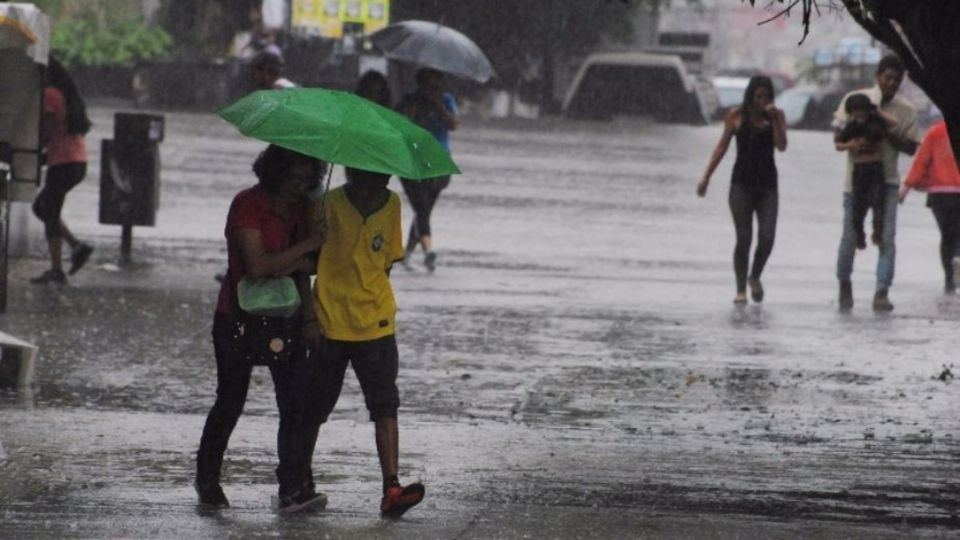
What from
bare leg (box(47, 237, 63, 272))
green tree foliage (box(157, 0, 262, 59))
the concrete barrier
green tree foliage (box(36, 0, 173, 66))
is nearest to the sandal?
bare leg (box(47, 237, 63, 272))

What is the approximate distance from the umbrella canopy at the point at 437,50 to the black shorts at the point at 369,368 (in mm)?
8745

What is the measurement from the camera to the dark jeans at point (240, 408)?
794 centimetres

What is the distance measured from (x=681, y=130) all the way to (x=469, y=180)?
18334 mm

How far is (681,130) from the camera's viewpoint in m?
45.6

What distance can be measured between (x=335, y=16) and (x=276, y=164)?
143ft

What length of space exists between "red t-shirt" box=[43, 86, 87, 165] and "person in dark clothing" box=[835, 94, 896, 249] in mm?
5464

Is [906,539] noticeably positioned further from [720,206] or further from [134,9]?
[134,9]

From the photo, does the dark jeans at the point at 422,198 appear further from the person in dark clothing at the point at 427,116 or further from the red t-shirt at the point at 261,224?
the red t-shirt at the point at 261,224

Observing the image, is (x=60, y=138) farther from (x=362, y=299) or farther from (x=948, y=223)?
(x=362, y=299)

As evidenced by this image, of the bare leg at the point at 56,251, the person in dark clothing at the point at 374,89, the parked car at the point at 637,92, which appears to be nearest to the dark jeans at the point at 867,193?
the person in dark clothing at the point at 374,89

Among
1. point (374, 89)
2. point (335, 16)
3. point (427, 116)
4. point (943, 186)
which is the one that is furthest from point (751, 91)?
point (335, 16)

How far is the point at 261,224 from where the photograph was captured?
25.6 ft

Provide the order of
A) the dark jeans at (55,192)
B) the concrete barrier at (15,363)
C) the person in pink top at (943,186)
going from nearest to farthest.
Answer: the concrete barrier at (15,363) < the dark jeans at (55,192) < the person in pink top at (943,186)

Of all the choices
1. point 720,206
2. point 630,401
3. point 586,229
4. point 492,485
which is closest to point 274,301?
point 492,485
